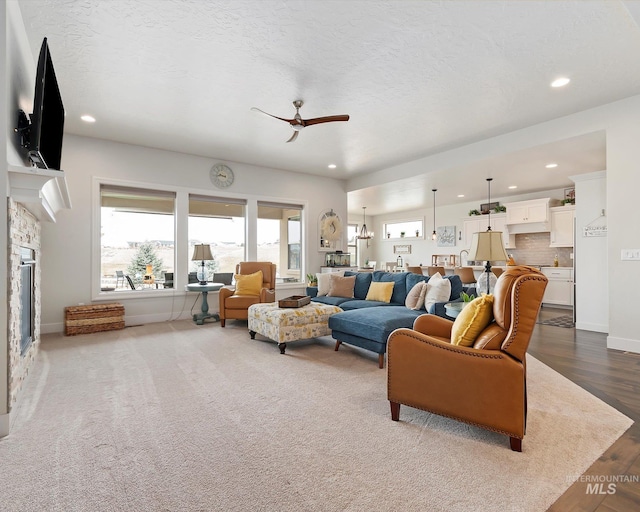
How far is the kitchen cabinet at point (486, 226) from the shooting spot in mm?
7988

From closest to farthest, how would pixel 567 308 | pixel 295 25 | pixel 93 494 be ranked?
pixel 93 494 → pixel 295 25 → pixel 567 308

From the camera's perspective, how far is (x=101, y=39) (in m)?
2.72

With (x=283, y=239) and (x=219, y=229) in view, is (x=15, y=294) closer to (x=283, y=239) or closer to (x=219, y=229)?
(x=219, y=229)

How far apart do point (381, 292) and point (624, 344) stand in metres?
2.77

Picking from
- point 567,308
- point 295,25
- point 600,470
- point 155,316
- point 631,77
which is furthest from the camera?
point 567,308

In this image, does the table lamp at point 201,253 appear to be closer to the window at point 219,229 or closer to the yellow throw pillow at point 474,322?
the window at point 219,229

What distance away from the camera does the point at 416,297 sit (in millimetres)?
4094

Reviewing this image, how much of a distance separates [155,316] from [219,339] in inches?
69.8

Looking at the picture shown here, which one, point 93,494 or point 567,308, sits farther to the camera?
point 567,308

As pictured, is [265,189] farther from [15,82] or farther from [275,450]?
[275,450]

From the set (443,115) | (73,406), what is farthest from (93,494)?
(443,115)

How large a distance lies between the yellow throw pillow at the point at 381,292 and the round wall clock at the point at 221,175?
3257mm

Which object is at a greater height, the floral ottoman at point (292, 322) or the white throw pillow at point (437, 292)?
the white throw pillow at point (437, 292)

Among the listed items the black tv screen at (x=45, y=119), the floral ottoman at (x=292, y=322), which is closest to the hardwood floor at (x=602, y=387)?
the floral ottoman at (x=292, y=322)
